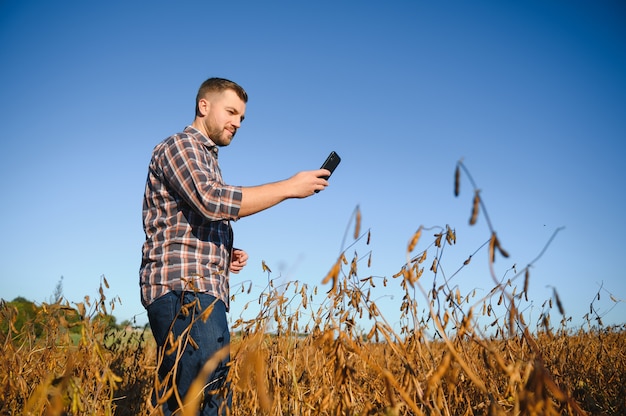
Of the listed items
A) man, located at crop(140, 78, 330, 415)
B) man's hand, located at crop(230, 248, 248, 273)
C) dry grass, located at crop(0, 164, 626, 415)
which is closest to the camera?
dry grass, located at crop(0, 164, 626, 415)

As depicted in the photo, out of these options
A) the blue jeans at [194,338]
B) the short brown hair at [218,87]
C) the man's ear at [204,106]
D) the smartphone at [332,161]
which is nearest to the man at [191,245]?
the blue jeans at [194,338]

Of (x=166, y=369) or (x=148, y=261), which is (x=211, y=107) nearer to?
(x=148, y=261)

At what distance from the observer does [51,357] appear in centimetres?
271

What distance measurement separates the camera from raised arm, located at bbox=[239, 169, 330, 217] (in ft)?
6.60

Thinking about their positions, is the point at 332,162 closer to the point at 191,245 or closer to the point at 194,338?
the point at 191,245

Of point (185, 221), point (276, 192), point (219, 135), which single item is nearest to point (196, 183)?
point (185, 221)

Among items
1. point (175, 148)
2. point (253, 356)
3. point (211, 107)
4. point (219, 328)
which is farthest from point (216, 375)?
point (211, 107)

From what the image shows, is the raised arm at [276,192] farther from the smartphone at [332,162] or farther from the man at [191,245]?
the smartphone at [332,162]

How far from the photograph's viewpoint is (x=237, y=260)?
2.67 metres

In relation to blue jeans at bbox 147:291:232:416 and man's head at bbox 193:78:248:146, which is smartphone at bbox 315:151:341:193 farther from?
blue jeans at bbox 147:291:232:416

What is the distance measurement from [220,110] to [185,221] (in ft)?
2.44

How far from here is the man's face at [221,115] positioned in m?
2.47

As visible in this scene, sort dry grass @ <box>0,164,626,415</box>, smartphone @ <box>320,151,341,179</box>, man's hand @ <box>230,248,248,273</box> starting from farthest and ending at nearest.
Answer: man's hand @ <box>230,248,248,273</box> → smartphone @ <box>320,151,341,179</box> → dry grass @ <box>0,164,626,415</box>

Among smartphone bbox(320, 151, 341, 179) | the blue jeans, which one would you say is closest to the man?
the blue jeans
